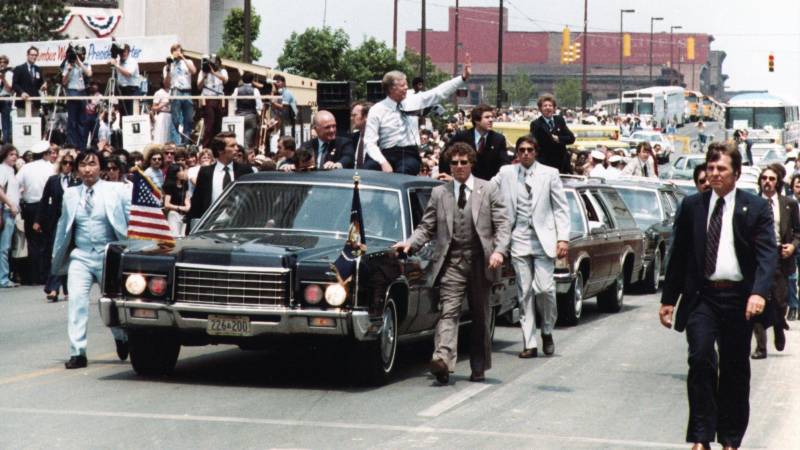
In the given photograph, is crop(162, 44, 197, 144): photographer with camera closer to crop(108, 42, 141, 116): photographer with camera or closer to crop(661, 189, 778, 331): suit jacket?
crop(108, 42, 141, 116): photographer with camera

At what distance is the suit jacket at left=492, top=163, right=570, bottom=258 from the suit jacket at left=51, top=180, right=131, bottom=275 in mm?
3415

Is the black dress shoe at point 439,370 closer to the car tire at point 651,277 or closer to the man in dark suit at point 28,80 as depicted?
the car tire at point 651,277

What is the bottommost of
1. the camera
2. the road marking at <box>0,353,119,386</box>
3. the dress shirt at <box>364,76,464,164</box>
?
the road marking at <box>0,353,119,386</box>

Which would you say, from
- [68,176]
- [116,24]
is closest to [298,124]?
[68,176]

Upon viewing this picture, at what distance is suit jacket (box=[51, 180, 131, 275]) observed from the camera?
41.8 feet

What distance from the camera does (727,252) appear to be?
8648 millimetres

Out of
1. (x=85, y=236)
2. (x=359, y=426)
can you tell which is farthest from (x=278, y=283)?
(x=85, y=236)

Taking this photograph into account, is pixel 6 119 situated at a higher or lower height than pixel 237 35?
lower

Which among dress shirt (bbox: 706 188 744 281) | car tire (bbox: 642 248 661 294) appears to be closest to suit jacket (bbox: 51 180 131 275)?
dress shirt (bbox: 706 188 744 281)

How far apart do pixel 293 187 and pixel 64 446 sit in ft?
14.4

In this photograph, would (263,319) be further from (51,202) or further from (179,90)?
(179,90)

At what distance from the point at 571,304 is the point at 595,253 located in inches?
43.9

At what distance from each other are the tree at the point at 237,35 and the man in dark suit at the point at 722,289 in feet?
156

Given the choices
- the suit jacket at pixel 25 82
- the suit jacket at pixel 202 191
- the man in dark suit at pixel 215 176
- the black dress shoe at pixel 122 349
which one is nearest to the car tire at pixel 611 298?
the man in dark suit at pixel 215 176
